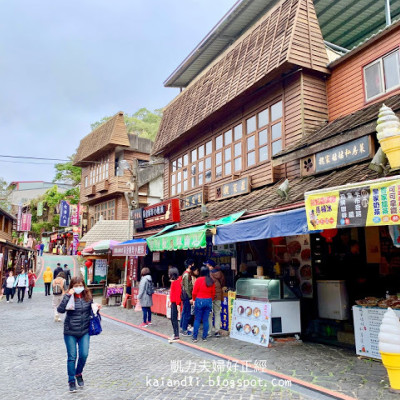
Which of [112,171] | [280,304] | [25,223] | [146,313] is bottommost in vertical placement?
[146,313]

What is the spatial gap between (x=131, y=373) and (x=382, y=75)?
9738mm

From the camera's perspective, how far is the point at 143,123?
4747 cm

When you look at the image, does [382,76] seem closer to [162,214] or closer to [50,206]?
[162,214]

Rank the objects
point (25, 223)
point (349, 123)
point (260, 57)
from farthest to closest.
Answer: point (25, 223)
point (260, 57)
point (349, 123)

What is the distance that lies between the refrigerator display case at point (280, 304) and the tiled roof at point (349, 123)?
379 cm

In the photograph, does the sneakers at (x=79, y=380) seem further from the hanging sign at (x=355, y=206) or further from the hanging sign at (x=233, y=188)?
the hanging sign at (x=233, y=188)

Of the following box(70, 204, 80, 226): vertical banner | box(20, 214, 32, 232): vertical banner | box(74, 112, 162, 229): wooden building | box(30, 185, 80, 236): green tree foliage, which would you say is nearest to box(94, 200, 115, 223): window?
box(74, 112, 162, 229): wooden building

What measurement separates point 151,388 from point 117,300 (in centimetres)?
1304

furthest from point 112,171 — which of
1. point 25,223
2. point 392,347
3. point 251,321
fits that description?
point 392,347

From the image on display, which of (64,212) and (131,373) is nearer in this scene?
(131,373)

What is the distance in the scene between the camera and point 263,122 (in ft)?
41.8

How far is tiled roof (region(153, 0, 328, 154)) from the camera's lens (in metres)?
11.3

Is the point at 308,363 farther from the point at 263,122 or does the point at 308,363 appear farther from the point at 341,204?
the point at 263,122

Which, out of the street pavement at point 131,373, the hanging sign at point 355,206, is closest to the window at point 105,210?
the street pavement at point 131,373
